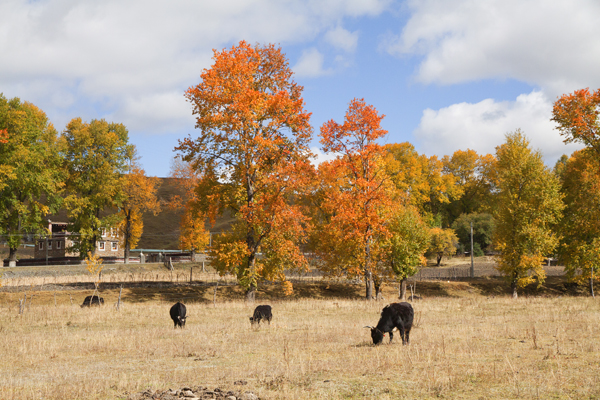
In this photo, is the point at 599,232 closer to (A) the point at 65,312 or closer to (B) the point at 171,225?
(A) the point at 65,312

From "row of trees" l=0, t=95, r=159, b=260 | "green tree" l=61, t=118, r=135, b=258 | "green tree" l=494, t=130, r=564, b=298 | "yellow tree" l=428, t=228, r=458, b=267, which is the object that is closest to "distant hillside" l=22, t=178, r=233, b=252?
"row of trees" l=0, t=95, r=159, b=260

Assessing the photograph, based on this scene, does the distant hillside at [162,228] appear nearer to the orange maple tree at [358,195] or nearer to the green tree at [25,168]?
the green tree at [25,168]

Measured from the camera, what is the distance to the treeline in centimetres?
3650

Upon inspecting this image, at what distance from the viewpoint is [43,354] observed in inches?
619

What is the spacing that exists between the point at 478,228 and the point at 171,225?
260 feet

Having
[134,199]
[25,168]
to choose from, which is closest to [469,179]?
[134,199]

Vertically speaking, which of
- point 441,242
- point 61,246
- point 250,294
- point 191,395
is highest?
point 441,242

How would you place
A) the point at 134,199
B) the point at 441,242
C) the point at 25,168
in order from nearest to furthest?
the point at 25,168 < the point at 134,199 < the point at 441,242

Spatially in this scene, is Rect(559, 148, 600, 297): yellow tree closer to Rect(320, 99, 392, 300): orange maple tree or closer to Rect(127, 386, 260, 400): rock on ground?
Rect(320, 99, 392, 300): orange maple tree

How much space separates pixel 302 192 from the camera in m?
37.2

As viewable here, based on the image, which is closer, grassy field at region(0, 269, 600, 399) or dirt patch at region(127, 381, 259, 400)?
dirt patch at region(127, 381, 259, 400)

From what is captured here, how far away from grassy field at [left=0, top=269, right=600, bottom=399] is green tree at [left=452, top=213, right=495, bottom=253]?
50823mm

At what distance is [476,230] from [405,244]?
127 feet

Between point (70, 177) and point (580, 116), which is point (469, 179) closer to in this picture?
point (580, 116)
